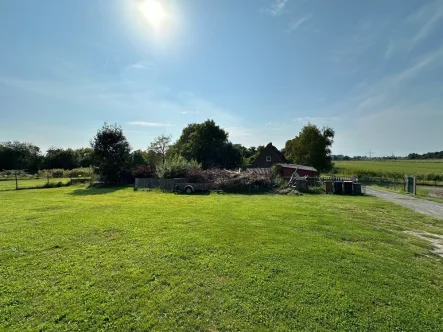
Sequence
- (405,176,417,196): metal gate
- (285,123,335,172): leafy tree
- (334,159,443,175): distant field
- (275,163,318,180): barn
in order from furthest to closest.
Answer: (334,159,443,175): distant field, (285,123,335,172): leafy tree, (275,163,318,180): barn, (405,176,417,196): metal gate

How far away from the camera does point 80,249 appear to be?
527 cm

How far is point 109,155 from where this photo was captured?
22188mm

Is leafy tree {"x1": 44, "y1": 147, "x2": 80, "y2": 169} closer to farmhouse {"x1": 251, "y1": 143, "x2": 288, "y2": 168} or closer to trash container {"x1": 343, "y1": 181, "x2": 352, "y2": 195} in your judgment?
farmhouse {"x1": 251, "y1": 143, "x2": 288, "y2": 168}

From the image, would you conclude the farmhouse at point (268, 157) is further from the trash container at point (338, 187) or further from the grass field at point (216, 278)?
the grass field at point (216, 278)

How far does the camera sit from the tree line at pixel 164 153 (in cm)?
2223

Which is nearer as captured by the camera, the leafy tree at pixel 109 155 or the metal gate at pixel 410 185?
the metal gate at pixel 410 185

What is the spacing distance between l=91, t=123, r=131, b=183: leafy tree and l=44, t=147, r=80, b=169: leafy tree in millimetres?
34700

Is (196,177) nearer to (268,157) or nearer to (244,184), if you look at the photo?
(244,184)

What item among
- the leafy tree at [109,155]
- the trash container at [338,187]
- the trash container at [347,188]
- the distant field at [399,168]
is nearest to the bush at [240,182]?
the trash container at [338,187]

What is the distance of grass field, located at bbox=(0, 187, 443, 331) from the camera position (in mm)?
2941

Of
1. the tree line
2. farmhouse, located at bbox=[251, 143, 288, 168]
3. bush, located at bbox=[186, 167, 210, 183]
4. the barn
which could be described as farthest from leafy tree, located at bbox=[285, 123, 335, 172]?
bush, located at bbox=[186, 167, 210, 183]

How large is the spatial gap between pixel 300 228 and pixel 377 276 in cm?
308

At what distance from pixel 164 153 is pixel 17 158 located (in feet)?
127

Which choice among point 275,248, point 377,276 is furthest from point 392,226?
point 275,248
